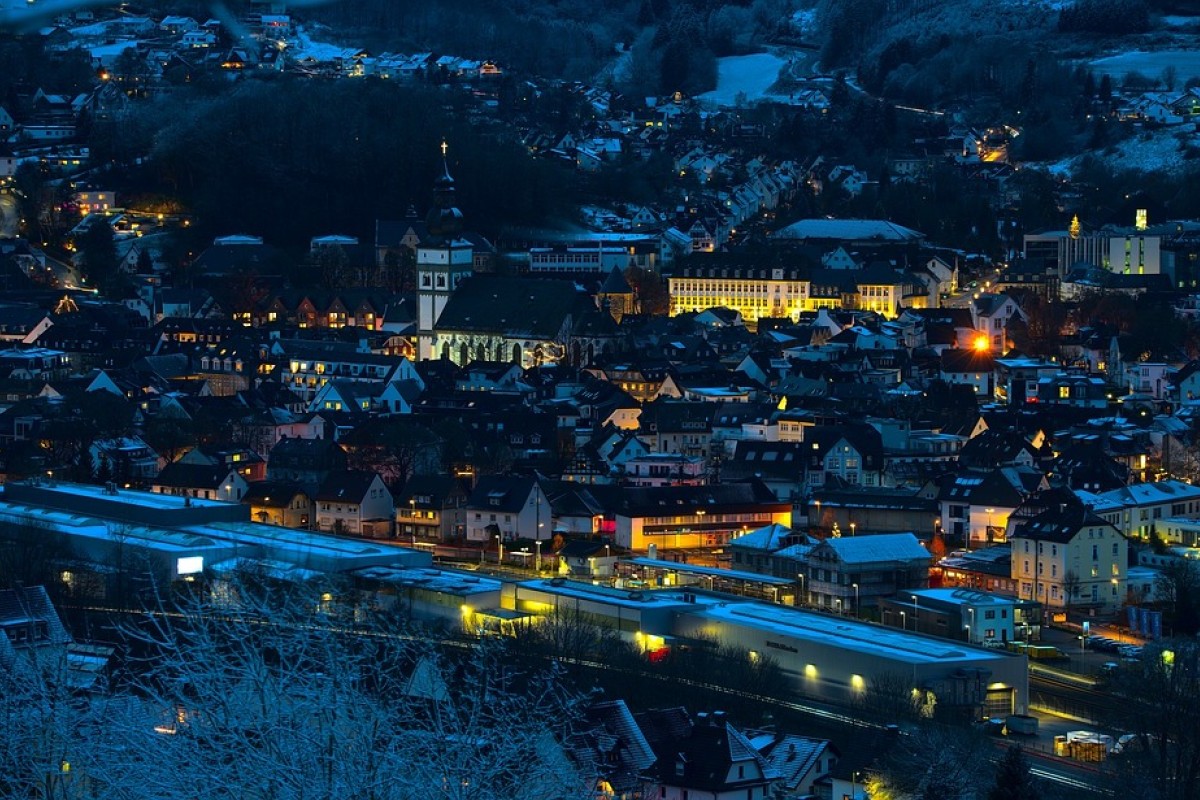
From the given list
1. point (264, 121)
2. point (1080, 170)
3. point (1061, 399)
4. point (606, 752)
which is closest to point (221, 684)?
point (606, 752)

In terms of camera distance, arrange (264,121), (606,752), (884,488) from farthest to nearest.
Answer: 1. (264,121)
2. (884,488)
3. (606,752)

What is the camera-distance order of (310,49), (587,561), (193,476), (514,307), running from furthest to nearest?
(310,49), (514,307), (193,476), (587,561)

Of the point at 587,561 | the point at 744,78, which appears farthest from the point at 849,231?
the point at 744,78

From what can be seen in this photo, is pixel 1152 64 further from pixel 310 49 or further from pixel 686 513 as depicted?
pixel 686 513

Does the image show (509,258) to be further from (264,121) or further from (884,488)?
(884,488)

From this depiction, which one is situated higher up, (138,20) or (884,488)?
(138,20)
